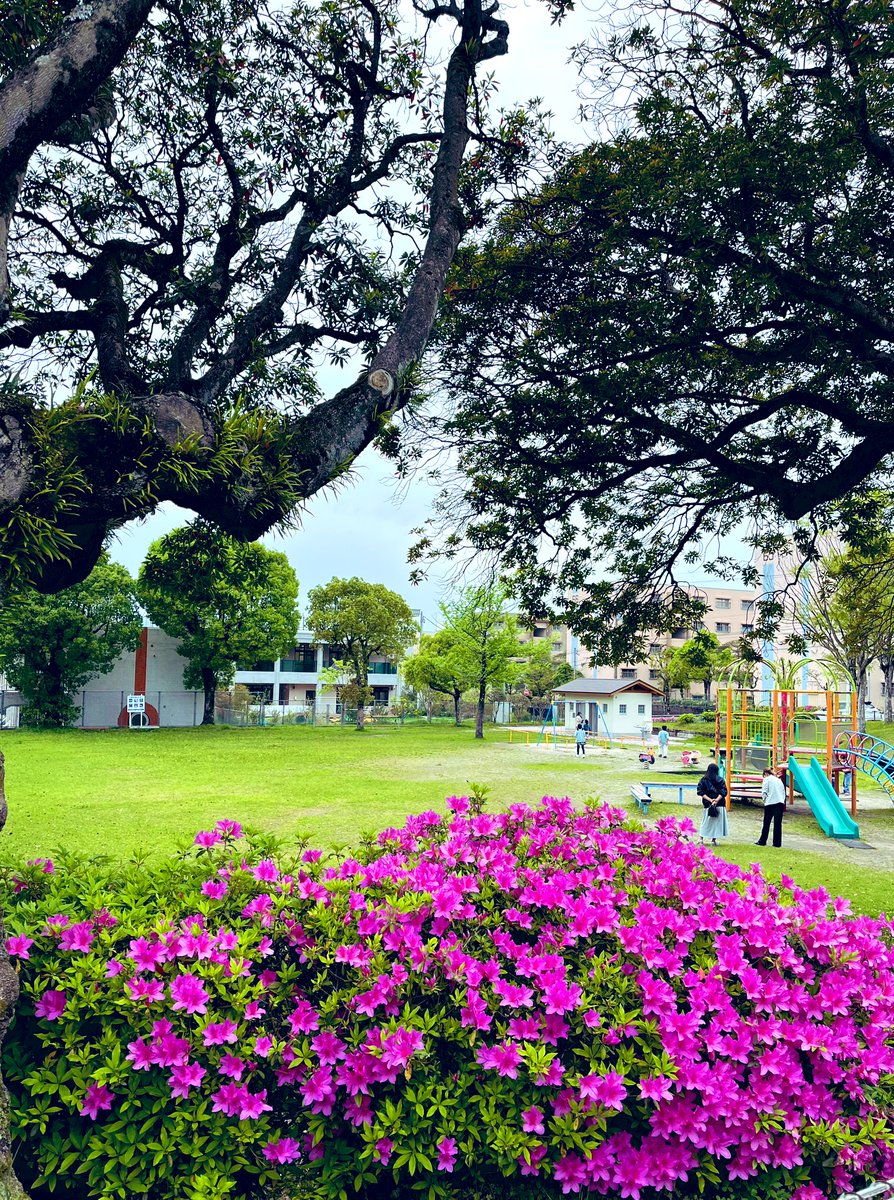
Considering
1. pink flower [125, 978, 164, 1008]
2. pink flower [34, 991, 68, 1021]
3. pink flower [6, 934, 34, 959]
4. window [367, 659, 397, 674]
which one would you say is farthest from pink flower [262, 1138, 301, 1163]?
window [367, 659, 397, 674]

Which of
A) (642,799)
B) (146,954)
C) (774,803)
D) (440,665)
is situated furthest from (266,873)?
(440,665)

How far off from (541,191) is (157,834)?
9158 millimetres

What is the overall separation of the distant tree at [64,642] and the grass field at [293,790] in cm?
228

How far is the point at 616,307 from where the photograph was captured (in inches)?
257

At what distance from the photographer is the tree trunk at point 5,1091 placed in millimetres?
2127

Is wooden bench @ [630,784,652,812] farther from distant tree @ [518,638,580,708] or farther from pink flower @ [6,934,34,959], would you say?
distant tree @ [518,638,580,708]

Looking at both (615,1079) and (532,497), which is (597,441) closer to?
(532,497)

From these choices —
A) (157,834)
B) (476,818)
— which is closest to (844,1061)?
(476,818)

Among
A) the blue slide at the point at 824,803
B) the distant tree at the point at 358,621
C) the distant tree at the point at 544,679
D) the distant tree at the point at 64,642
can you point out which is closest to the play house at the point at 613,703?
the distant tree at the point at 358,621

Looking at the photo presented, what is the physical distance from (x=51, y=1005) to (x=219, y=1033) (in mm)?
658

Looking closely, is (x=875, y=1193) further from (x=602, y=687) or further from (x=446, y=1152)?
(x=602, y=687)

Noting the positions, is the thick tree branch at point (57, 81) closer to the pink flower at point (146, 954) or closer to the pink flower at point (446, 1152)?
the pink flower at point (146, 954)

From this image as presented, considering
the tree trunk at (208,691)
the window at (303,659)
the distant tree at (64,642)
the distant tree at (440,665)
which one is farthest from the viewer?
the window at (303,659)

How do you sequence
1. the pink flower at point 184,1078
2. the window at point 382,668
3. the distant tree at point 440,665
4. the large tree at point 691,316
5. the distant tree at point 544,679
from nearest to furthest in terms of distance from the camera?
the pink flower at point 184,1078 → the large tree at point 691,316 → the distant tree at point 440,665 → the window at point 382,668 → the distant tree at point 544,679
